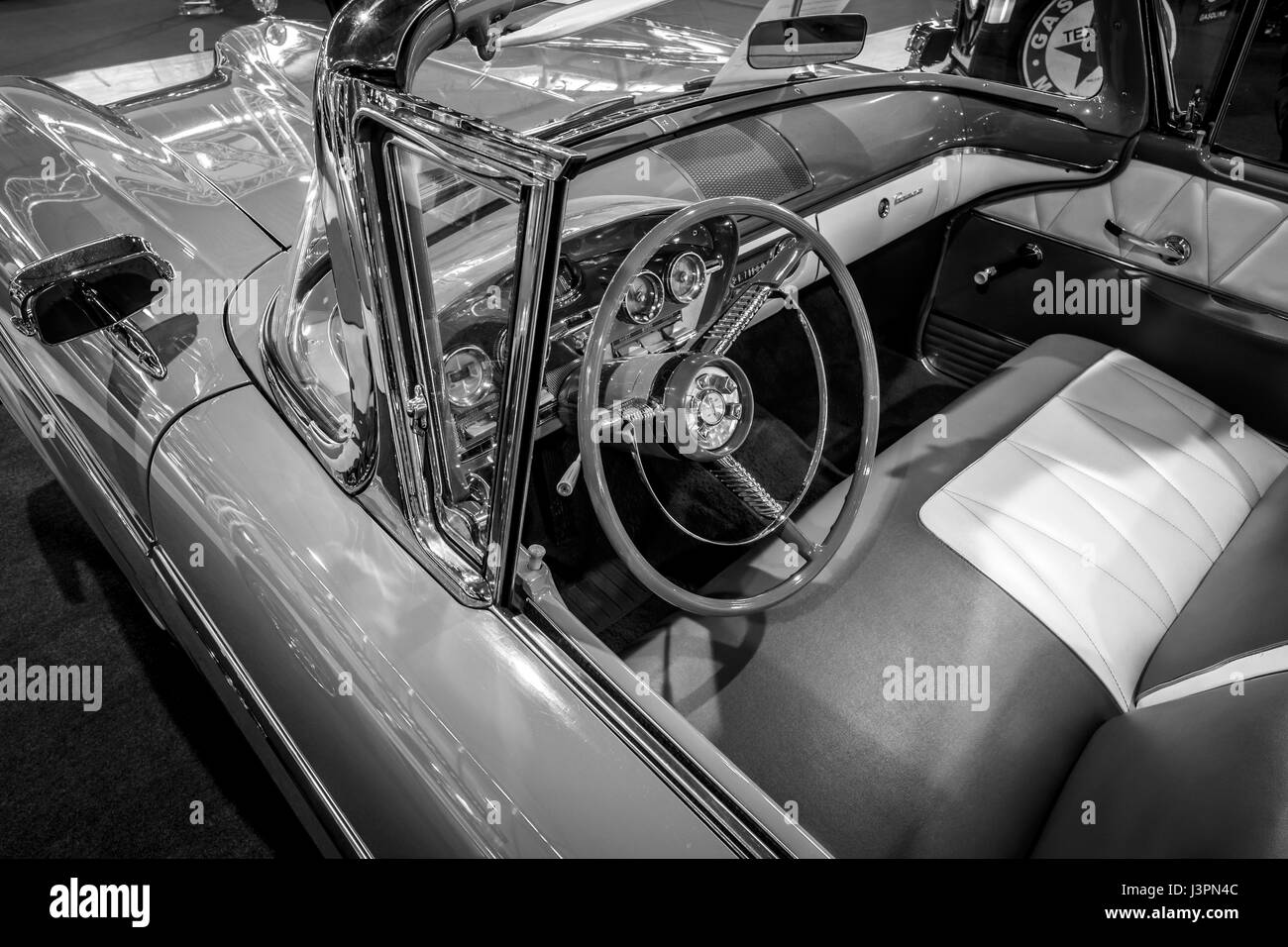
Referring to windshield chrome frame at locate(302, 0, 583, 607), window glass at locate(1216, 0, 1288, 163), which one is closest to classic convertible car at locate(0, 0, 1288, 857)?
windshield chrome frame at locate(302, 0, 583, 607)

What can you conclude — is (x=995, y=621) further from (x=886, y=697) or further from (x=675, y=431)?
(x=675, y=431)

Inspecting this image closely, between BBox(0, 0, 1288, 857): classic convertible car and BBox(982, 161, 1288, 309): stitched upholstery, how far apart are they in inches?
0.4

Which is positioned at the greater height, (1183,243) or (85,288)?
(1183,243)

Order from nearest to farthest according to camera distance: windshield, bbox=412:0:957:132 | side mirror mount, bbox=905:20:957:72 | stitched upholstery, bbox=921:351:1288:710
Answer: stitched upholstery, bbox=921:351:1288:710 → windshield, bbox=412:0:957:132 → side mirror mount, bbox=905:20:957:72

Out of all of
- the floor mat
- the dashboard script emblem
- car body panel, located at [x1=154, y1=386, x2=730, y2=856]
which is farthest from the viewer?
the floor mat

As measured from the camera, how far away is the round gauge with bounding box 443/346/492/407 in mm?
1095

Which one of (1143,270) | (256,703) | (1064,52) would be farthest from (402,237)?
(1064,52)

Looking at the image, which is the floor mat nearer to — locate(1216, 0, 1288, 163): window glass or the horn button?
the horn button

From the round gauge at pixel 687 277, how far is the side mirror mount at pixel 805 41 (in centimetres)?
45

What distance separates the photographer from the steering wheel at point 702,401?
102 centimetres

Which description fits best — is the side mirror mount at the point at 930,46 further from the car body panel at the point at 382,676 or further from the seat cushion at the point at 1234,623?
the car body panel at the point at 382,676

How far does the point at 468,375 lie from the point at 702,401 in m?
0.34

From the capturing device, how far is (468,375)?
44.4 inches
